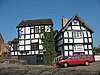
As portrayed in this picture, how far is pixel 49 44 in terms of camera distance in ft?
133

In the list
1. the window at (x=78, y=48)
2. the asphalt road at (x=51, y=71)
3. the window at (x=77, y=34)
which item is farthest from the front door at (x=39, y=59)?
the asphalt road at (x=51, y=71)

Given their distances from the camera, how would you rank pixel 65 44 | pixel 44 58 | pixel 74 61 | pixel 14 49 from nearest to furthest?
pixel 74 61 → pixel 65 44 → pixel 44 58 → pixel 14 49

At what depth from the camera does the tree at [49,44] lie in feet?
130

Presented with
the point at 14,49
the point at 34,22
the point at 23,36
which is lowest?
the point at 14,49

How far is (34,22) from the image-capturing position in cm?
4522

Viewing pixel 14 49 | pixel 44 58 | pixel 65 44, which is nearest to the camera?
pixel 65 44

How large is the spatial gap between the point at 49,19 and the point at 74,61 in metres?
19.2

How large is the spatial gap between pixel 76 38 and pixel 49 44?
6.58m

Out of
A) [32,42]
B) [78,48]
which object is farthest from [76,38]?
[32,42]

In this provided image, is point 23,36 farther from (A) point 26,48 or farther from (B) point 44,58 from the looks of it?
(B) point 44,58

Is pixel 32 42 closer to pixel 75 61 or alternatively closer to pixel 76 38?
pixel 76 38

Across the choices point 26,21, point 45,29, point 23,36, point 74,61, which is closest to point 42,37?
point 45,29

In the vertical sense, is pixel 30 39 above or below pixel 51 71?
above

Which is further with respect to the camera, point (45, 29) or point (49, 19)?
point (49, 19)
